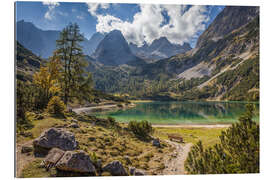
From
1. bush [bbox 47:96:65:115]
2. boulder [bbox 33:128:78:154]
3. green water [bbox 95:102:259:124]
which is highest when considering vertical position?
bush [bbox 47:96:65:115]

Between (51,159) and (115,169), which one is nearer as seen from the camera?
(51,159)

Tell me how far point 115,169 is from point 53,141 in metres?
2.54

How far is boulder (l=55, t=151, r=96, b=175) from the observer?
196 inches

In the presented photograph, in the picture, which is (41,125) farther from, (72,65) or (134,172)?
(72,65)

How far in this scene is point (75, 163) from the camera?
5.08 m

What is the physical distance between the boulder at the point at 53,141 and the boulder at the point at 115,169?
1534 mm

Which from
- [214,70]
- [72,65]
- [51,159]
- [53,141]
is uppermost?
[214,70]

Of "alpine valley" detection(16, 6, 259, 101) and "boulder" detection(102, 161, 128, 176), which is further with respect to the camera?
"alpine valley" detection(16, 6, 259, 101)

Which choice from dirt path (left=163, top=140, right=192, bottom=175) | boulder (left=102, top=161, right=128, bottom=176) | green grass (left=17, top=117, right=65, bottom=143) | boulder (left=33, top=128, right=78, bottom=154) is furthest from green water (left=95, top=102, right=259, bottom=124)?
green grass (left=17, top=117, right=65, bottom=143)

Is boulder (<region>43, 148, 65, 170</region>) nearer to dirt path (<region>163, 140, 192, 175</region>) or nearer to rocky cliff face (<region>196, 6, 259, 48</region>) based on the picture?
dirt path (<region>163, 140, 192, 175</region>)

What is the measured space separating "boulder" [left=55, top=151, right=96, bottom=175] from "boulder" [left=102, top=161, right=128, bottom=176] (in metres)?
0.64

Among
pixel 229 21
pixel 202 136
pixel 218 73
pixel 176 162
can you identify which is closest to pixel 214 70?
pixel 218 73
